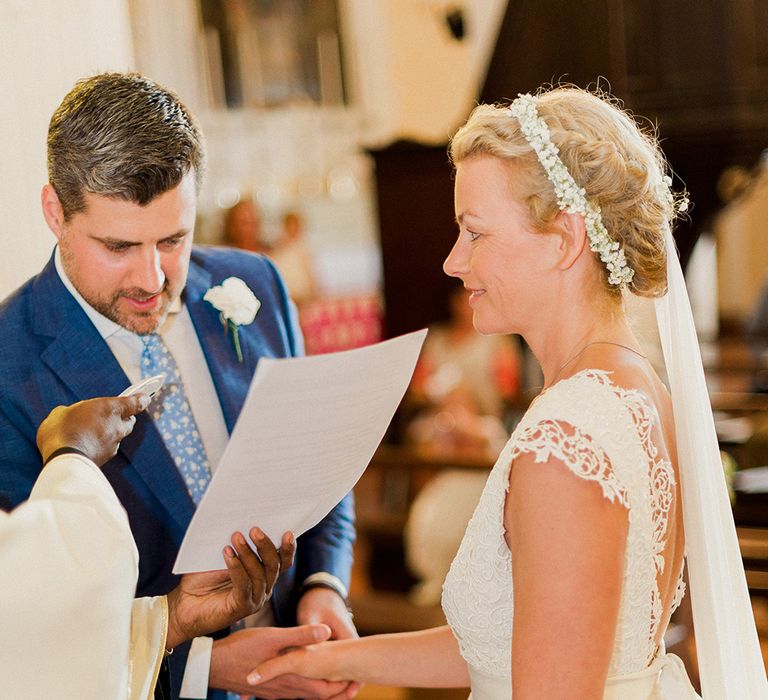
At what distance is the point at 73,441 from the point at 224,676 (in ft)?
2.52

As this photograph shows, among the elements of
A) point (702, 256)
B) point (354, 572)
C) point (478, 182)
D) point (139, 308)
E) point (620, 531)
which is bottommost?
point (354, 572)

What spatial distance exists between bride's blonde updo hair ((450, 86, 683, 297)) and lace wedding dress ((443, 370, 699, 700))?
0.29 meters

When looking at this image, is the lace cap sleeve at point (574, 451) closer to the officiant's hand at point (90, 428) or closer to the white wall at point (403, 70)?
the officiant's hand at point (90, 428)

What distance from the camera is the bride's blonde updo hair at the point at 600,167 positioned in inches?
72.6

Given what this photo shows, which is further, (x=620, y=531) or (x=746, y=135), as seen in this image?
(x=746, y=135)

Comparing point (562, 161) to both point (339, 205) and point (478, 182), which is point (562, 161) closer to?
point (478, 182)

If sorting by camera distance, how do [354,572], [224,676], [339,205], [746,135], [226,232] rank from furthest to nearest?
[339,205] → [226,232] → [354,572] → [746,135] → [224,676]

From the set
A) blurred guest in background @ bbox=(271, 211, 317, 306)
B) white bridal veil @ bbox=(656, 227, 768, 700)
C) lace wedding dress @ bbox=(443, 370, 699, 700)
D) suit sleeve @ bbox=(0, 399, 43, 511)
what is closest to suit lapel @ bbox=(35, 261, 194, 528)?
suit sleeve @ bbox=(0, 399, 43, 511)

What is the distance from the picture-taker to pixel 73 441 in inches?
65.0

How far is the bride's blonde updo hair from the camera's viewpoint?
1.84 meters

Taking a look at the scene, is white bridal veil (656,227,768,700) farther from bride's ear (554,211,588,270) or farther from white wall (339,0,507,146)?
white wall (339,0,507,146)

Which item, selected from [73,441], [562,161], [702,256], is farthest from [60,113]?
[702,256]

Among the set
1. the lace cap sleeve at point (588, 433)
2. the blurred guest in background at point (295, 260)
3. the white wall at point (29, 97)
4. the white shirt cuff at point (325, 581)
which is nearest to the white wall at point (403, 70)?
the blurred guest in background at point (295, 260)

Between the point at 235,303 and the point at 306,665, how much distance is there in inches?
31.4
